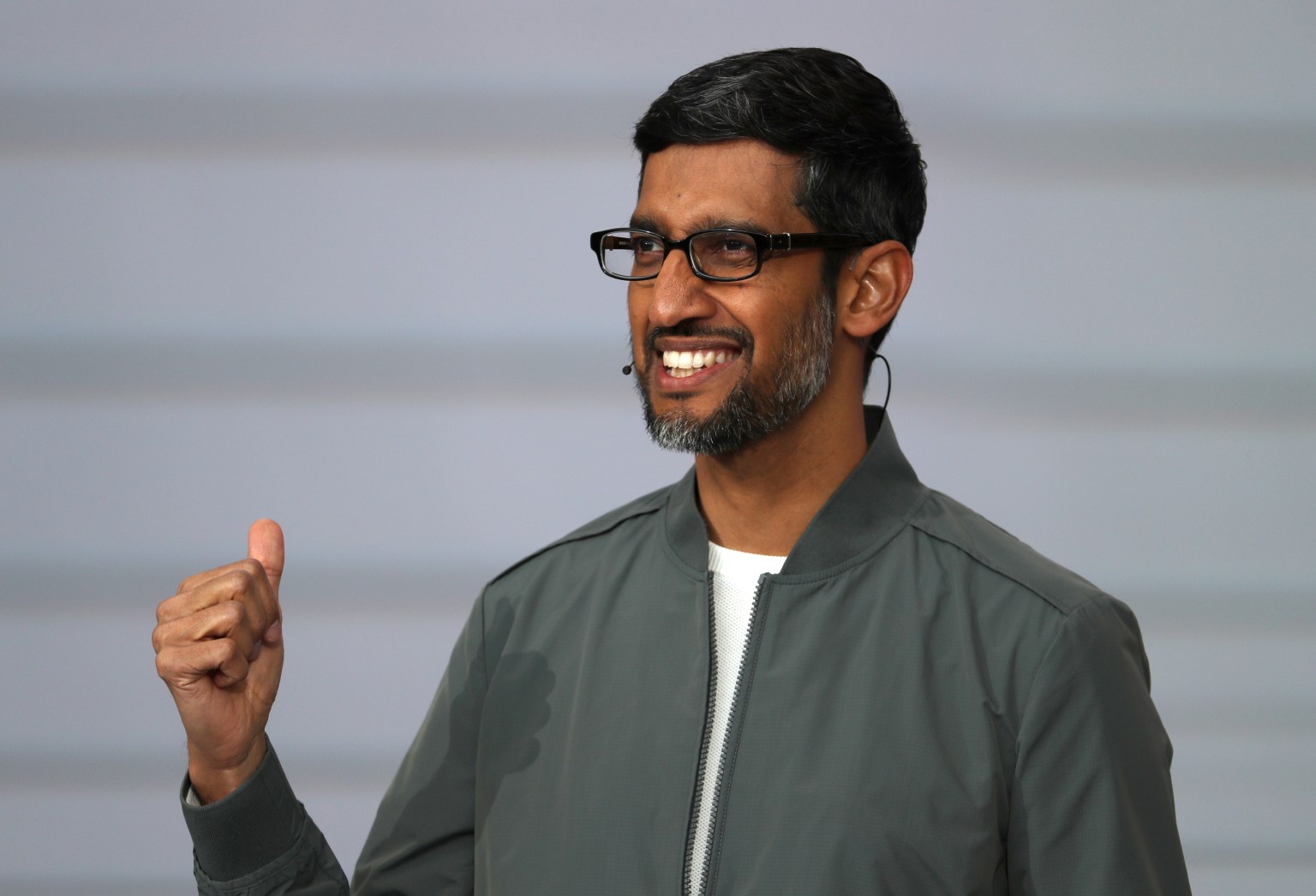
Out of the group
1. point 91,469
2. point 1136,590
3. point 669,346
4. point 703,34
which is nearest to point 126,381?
point 91,469

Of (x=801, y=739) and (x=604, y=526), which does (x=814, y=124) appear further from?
(x=801, y=739)

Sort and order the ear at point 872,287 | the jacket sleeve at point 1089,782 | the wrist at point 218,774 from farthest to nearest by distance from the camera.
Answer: the ear at point 872,287 → the wrist at point 218,774 → the jacket sleeve at point 1089,782

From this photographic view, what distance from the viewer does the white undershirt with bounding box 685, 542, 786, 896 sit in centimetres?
130

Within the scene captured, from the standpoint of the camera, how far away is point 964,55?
2.25 m

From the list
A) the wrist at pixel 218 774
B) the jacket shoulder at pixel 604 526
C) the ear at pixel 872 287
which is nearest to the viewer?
the wrist at pixel 218 774

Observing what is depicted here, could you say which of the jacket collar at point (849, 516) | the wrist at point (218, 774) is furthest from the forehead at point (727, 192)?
the wrist at point (218, 774)

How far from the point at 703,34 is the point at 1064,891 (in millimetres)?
1504

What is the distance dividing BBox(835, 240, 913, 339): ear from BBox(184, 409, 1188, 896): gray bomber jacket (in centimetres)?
11

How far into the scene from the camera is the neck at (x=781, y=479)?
4.62ft

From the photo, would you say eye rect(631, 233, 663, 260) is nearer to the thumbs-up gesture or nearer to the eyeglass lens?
the eyeglass lens

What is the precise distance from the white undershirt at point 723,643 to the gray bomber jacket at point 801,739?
22 millimetres

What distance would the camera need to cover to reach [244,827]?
1.31m

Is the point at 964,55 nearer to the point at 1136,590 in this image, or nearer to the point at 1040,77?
the point at 1040,77

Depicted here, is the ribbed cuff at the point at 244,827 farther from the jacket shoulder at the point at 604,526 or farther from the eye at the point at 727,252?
the eye at the point at 727,252
